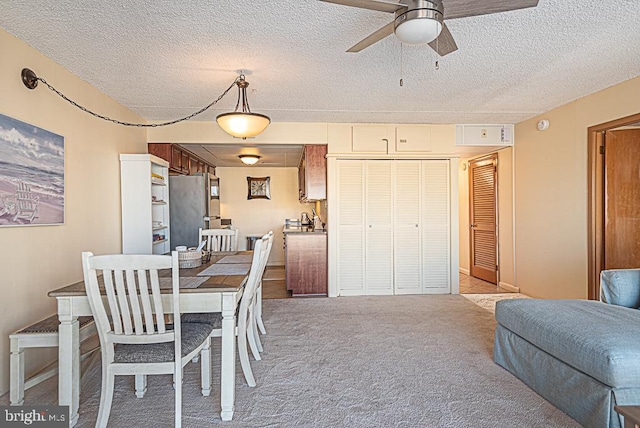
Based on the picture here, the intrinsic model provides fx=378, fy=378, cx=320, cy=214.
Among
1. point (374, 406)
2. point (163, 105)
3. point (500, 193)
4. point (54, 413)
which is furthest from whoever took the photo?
point (500, 193)

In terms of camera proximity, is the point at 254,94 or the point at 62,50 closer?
the point at 62,50

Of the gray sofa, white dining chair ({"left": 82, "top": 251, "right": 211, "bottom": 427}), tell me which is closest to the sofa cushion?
the gray sofa

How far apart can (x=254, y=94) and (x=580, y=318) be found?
3.35 m

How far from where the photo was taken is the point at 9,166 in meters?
2.44

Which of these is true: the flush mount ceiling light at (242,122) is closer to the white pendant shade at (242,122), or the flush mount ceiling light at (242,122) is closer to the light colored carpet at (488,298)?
the white pendant shade at (242,122)

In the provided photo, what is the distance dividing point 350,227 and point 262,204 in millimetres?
3257

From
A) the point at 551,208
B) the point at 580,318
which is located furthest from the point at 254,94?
the point at 551,208

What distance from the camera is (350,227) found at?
5.16 metres

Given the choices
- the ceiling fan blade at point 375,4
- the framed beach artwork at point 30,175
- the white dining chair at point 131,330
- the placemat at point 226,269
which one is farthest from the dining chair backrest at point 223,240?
the ceiling fan blade at point 375,4

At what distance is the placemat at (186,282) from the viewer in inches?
86.6

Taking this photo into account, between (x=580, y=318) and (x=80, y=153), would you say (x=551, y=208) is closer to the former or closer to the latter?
(x=580, y=318)

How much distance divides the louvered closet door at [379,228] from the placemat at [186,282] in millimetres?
3146

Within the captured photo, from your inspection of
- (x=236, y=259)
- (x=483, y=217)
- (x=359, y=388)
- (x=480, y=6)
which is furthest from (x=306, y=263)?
(x=480, y=6)

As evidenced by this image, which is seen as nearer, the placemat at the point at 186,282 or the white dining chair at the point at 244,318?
the placemat at the point at 186,282
